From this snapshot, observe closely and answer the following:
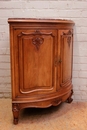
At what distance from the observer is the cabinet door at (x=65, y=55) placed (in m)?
1.77

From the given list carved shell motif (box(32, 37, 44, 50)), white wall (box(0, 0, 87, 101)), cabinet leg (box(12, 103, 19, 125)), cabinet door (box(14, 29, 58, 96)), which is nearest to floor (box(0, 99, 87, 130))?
cabinet leg (box(12, 103, 19, 125))

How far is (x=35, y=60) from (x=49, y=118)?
0.60 meters

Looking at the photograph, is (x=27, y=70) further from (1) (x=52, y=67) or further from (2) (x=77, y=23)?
(2) (x=77, y=23)

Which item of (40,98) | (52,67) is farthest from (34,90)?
(52,67)

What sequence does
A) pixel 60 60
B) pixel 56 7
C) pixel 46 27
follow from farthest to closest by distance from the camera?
pixel 56 7
pixel 60 60
pixel 46 27

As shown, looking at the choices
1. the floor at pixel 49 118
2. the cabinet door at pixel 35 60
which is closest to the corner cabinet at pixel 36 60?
the cabinet door at pixel 35 60

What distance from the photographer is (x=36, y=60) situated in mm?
1674

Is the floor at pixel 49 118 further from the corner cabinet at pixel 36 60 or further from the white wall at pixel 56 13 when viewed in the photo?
the white wall at pixel 56 13

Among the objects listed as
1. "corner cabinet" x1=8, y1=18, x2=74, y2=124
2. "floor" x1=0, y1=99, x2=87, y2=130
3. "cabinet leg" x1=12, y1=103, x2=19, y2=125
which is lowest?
"floor" x1=0, y1=99, x2=87, y2=130

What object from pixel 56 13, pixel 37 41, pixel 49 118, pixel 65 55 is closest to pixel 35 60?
pixel 37 41

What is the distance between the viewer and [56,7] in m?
2.09

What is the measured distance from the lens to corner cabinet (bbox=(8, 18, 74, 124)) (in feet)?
5.29

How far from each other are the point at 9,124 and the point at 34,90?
392 millimetres

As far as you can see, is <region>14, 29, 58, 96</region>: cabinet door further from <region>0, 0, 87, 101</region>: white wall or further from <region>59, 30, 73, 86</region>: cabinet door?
<region>0, 0, 87, 101</region>: white wall
